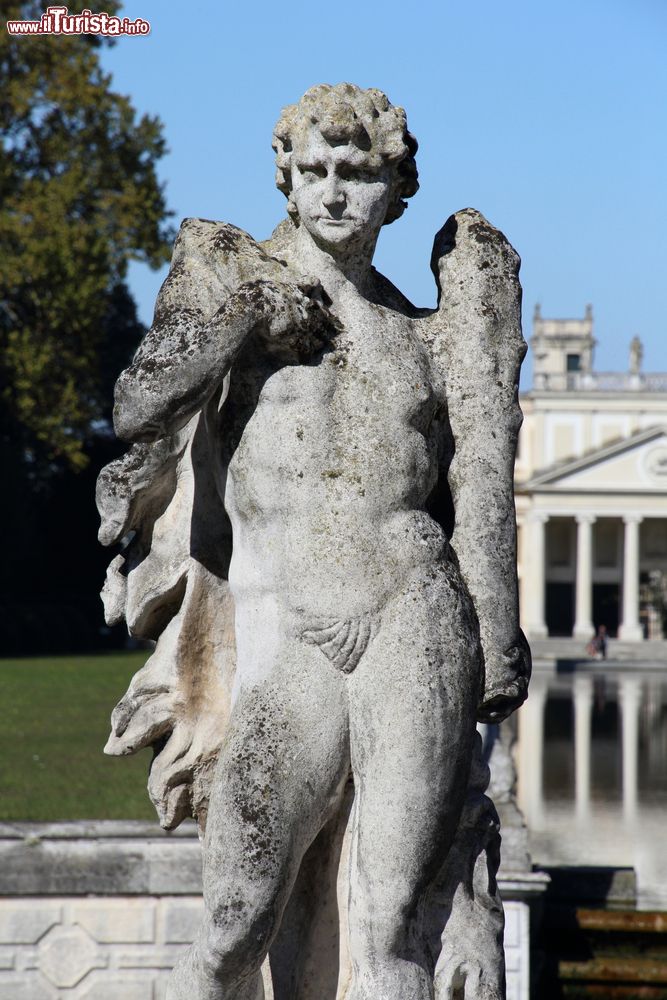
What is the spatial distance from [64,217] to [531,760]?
509 inches

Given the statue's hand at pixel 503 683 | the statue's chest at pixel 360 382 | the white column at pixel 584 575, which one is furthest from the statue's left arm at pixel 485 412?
the white column at pixel 584 575

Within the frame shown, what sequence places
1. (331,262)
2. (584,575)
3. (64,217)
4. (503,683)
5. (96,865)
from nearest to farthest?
(503,683)
(331,262)
(96,865)
(64,217)
(584,575)

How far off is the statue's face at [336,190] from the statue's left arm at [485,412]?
232 millimetres

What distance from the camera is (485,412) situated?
3453 mm

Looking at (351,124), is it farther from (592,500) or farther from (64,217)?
(592,500)

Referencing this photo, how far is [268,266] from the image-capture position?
3.38 m

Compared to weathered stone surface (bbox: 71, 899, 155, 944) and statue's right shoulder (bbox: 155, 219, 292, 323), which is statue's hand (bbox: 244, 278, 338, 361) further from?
weathered stone surface (bbox: 71, 899, 155, 944)

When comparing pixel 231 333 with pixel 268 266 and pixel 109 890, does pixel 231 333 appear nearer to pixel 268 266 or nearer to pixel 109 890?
pixel 268 266

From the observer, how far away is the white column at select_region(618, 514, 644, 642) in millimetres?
65750

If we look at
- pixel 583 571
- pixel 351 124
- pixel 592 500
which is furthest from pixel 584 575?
pixel 351 124

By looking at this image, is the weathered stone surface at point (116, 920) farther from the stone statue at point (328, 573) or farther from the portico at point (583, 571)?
the portico at point (583, 571)

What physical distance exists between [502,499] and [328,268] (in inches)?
24.0

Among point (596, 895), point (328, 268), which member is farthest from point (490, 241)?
point (596, 895)

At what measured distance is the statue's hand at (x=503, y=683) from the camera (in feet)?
10.9
